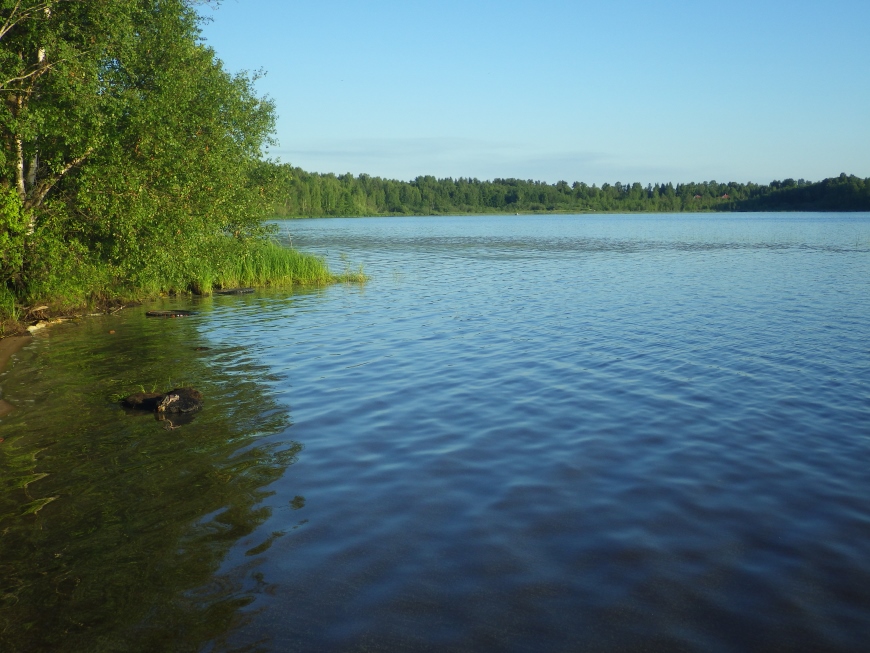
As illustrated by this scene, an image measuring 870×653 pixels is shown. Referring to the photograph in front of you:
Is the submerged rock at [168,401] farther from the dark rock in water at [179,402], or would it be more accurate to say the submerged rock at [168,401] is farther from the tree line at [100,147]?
the tree line at [100,147]

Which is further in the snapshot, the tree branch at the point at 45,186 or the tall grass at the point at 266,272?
the tall grass at the point at 266,272

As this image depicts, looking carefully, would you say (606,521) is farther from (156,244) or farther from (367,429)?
(156,244)

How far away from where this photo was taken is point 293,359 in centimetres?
1772

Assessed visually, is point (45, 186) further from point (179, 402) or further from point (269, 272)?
point (269, 272)

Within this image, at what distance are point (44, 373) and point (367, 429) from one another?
8388 millimetres

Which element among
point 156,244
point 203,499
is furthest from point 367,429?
point 156,244

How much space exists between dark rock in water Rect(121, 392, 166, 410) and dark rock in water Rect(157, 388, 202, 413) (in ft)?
0.44

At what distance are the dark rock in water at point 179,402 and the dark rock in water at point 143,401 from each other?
0.13 meters

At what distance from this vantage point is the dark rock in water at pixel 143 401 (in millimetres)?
13031

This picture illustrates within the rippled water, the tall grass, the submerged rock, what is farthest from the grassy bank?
the submerged rock

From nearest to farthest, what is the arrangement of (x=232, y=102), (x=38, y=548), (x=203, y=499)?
(x=38, y=548)
(x=203, y=499)
(x=232, y=102)

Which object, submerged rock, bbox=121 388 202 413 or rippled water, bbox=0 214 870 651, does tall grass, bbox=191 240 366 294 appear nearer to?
rippled water, bbox=0 214 870 651

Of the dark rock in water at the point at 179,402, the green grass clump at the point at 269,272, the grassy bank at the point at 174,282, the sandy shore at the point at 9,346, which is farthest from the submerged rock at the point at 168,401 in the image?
the green grass clump at the point at 269,272

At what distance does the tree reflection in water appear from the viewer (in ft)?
20.7
